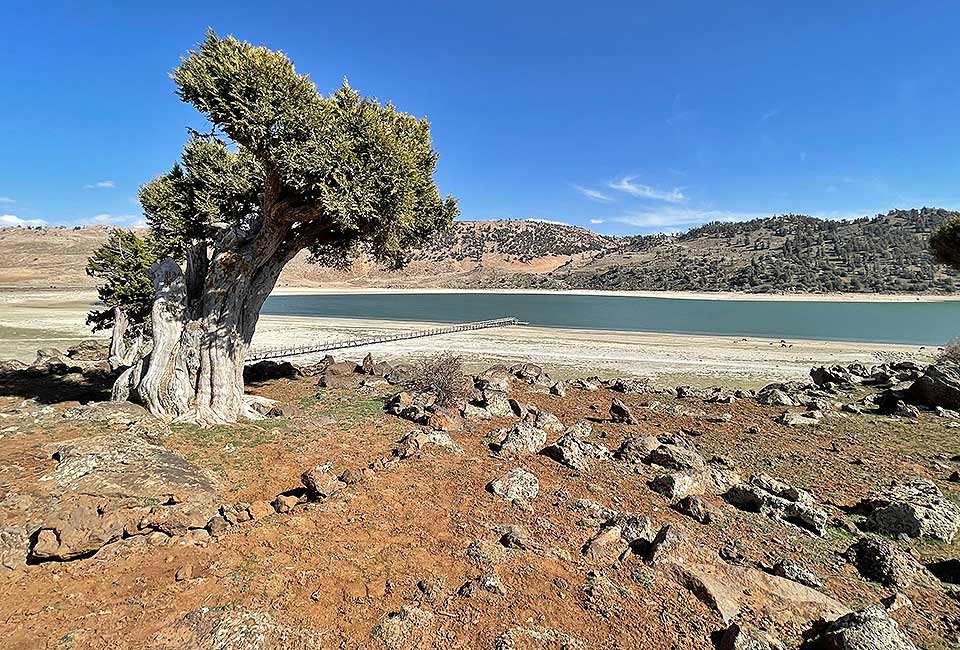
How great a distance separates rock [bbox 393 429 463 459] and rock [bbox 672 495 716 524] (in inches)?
155

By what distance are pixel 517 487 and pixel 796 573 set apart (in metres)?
3.64

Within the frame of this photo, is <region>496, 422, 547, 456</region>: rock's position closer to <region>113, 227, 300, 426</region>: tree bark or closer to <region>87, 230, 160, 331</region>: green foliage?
<region>113, 227, 300, 426</region>: tree bark

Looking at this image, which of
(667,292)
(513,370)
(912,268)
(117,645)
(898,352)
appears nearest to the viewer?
(117,645)

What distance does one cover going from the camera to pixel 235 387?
37.3ft

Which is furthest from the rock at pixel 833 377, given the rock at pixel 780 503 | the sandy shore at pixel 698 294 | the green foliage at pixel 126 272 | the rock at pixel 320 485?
the sandy shore at pixel 698 294

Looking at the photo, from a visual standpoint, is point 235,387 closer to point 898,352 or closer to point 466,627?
point 466,627

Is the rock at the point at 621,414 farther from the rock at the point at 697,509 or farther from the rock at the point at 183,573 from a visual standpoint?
the rock at the point at 183,573

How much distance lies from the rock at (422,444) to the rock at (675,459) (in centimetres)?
367

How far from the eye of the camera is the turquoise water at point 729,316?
4859 cm

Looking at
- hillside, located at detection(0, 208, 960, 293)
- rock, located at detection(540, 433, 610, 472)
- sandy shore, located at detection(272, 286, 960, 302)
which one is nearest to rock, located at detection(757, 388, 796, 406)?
rock, located at detection(540, 433, 610, 472)

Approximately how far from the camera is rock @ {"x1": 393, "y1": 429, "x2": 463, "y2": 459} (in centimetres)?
916

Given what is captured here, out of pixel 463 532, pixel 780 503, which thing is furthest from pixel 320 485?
pixel 780 503

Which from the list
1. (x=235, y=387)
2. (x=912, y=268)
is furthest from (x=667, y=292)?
(x=235, y=387)

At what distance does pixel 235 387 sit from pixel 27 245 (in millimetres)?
154354
